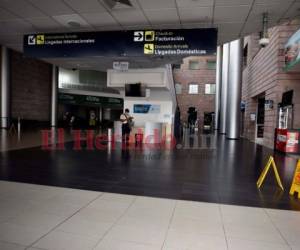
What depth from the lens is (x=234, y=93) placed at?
47.0ft

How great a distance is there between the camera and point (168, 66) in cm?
1008

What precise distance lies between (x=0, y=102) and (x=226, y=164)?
1273cm

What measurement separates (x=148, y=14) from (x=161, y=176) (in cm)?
390

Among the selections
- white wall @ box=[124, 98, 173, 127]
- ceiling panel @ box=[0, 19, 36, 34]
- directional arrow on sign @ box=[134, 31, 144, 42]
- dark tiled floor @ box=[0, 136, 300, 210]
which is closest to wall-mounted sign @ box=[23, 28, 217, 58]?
directional arrow on sign @ box=[134, 31, 144, 42]

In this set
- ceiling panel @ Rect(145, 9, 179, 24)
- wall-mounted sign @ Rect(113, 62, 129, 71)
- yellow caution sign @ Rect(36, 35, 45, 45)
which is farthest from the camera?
wall-mounted sign @ Rect(113, 62, 129, 71)

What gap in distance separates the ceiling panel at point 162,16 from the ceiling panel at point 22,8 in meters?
2.75

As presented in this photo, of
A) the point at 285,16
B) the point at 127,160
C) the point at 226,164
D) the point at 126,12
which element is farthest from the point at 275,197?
the point at 126,12

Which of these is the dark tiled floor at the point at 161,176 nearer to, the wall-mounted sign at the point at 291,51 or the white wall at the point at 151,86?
the wall-mounted sign at the point at 291,51

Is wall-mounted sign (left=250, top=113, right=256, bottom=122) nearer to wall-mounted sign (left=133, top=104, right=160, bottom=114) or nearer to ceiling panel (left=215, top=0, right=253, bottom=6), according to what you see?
wall-mounted sign (left=133, top=104, right=160, bottom=114)

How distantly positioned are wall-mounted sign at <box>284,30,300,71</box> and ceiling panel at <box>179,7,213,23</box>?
153 inches

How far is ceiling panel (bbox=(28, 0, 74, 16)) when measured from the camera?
5.28 m

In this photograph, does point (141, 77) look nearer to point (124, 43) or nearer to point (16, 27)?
point (124, 43)

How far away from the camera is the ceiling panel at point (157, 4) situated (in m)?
5.09

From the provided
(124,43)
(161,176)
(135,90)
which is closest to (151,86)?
(135,90)
